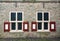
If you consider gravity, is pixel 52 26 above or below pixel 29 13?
below

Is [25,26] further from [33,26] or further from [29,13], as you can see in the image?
[29,13]

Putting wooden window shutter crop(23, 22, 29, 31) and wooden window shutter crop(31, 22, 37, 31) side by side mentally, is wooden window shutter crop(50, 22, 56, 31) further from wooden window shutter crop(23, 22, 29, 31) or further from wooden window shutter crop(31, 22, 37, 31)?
wooden window shutter crop(23, 22, 29, 31)

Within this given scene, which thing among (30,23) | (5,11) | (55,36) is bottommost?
(55,36)

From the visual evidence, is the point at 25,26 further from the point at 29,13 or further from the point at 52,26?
the point at 52,26

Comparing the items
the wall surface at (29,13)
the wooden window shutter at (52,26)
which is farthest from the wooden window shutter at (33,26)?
the wooden window shutter at (52,26)

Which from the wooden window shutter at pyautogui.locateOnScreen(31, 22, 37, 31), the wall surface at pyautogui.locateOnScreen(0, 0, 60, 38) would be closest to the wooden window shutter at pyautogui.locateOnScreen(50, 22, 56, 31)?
the wall surface at pyautogui.locateOnScreen(0, 0, 60, 38)

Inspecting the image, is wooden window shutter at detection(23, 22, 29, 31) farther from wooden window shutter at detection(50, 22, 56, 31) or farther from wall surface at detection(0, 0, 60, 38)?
wooden window shutter at detection(50, 22, 56, 31)

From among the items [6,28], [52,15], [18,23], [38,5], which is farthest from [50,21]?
[6,28]

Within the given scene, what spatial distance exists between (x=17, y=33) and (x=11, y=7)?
1653 millimetres

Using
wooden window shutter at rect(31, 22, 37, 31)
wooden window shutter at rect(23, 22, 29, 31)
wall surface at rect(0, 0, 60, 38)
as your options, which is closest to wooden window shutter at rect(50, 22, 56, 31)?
wall surface at rect(0, 0, 60, 38)

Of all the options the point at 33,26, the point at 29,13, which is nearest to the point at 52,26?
the point at 33,26

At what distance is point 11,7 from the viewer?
421 inches

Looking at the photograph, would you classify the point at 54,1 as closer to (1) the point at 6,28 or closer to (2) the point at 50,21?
(2) the point at 50,21

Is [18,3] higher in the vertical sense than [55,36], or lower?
higher
